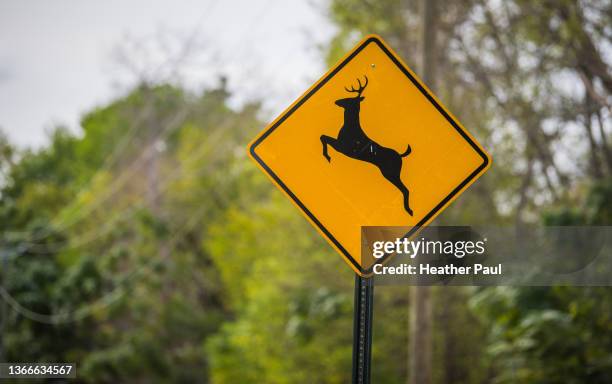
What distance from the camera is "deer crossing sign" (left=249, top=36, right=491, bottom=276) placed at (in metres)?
2.52

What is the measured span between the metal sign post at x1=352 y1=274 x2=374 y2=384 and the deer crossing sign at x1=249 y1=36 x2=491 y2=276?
8 centimetres

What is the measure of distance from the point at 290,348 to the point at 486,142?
669 cm

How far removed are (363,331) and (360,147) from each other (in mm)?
752

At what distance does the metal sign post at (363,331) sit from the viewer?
7.93 ft

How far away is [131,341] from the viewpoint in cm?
2000

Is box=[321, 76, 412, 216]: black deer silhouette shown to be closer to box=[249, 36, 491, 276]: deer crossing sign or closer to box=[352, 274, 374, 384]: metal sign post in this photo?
box=[249, 36, 491, 276]: deer crossing sign

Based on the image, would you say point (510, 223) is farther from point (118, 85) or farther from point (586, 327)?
point (118, 85)

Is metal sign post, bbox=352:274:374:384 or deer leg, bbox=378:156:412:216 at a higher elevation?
deer leg, bbox=378:156:412:216

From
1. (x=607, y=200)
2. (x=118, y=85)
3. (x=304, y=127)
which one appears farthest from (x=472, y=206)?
(x=118, y=85)

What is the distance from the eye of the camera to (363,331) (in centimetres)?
244

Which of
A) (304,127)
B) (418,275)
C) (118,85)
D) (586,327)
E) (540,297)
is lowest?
(418,275)

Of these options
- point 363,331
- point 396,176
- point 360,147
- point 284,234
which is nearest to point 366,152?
point 360,147

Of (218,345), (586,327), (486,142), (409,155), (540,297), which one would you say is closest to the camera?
(409,155)

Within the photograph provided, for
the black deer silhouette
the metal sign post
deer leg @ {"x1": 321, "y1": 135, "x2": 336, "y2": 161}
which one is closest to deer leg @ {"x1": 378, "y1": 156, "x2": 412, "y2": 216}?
the black deer silhouette
